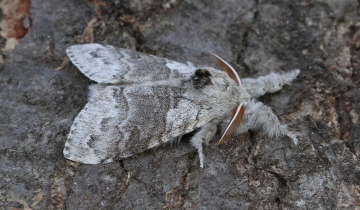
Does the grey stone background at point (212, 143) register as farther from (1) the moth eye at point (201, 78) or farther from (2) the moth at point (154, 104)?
(1) the moth eye at point (201, 78)

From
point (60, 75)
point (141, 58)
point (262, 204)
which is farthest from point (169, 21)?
point (262, 204)

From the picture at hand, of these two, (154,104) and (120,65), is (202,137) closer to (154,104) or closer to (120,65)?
(154,104)

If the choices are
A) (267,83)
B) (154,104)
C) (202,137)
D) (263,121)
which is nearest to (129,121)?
(154,104)

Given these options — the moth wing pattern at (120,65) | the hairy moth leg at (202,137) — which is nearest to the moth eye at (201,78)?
the moth wing pattern at (120,65)

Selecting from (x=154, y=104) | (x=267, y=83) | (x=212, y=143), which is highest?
(x=267, y=83)

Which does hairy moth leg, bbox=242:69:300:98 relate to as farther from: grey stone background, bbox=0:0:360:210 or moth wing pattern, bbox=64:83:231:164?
moth wing pattern, bbox=64:83:231:164

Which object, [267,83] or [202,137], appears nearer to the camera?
[202,137]
